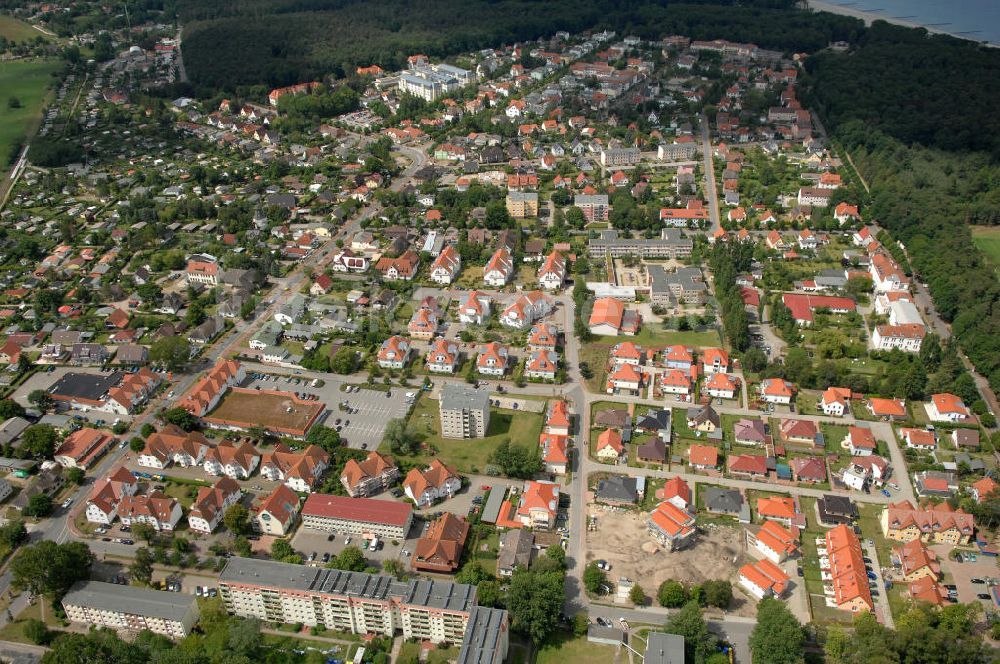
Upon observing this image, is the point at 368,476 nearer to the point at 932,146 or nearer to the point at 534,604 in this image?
the point at 534,604

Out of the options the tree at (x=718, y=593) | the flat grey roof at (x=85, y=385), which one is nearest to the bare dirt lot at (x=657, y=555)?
the tree at (x=718, y=593)

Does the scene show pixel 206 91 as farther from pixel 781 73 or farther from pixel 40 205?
pixel 781 73

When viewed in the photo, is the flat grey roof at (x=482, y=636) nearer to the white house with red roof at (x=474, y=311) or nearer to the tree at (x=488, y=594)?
the tree at (x=488, y=594)

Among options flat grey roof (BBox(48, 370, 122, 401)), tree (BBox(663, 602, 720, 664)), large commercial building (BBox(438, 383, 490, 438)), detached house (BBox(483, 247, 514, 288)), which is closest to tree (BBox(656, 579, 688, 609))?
tree (BBox(663, 602, 720, 664))

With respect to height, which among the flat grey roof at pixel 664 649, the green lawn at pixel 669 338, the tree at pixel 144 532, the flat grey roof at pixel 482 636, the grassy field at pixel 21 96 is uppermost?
the flat grey roof at pixel 482 636

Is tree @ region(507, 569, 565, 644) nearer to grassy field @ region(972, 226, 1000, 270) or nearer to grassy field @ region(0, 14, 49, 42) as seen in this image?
grassy field @ region(972, 226, 1000, 270)

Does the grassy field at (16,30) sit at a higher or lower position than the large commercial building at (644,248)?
higher

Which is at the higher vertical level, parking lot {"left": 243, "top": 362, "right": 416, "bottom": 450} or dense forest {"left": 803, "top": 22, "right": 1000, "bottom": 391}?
dense forest {"left": 803, "top": 22, "right": 1000, "bottom": 391}
